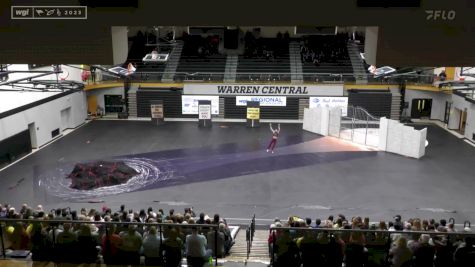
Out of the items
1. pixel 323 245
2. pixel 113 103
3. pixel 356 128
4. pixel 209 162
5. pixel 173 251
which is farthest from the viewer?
pixel 113 103

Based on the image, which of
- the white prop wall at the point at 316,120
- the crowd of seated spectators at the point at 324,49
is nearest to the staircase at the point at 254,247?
the white prop wall at the point at 316,120

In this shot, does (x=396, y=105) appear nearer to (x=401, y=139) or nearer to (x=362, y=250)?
(x=401, y=139)

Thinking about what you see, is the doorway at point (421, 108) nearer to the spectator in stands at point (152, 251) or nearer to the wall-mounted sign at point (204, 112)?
the wall-mounted sign at point (204, 112)

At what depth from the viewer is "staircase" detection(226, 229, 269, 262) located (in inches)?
395

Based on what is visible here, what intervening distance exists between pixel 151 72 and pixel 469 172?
2146cm

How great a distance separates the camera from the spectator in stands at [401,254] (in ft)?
23.0

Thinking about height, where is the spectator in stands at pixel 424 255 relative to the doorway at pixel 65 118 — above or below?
above

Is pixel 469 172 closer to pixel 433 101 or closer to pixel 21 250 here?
pixel 433 101

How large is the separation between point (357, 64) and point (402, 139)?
12.1m

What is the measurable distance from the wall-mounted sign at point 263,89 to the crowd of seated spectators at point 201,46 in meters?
5.18

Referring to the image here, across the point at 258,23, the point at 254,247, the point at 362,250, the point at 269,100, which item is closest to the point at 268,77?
the point at 269,100

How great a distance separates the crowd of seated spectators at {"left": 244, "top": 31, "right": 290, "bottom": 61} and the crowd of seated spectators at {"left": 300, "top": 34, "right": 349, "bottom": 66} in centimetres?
148

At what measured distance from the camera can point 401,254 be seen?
276 inches

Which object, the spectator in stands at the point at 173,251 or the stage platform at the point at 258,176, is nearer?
the spectator in stands at the point at 173,251
